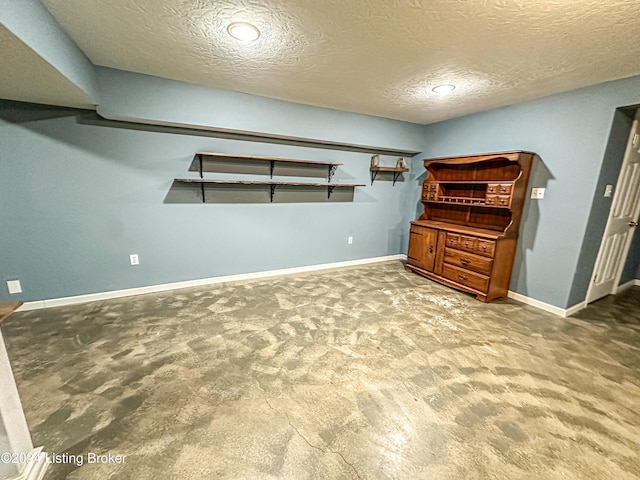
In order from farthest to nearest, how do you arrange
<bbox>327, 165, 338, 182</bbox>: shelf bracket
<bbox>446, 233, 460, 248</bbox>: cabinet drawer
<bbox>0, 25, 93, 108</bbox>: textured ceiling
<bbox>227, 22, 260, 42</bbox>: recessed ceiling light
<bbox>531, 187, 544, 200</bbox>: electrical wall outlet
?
<bbox>327, 165, 338, 182</bbox>: shelf bracket → <bbox>446, 233, 460, 248</bbox>: cabinet drawer → <bbox>531, 187, 544, 200</bbox>: electrical wall outlet → <bbox>227, 22, 260, 42</bbox>: recessed ceiling light → <bbox>0, 25, 93, 108</bbox>: textured ceiling

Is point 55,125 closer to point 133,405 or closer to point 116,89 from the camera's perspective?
point 116,89

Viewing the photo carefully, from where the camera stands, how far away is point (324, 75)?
8.09 ft

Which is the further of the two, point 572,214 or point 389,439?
point 572,214

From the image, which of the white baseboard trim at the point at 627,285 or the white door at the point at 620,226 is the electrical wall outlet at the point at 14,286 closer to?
the white door at the point at 620,226

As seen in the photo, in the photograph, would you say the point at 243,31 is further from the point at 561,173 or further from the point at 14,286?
the point at 561,173

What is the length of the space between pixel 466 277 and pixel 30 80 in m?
4.45

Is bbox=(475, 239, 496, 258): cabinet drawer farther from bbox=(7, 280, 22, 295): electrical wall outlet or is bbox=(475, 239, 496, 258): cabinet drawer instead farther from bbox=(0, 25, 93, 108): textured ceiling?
bbox=(7, 280, 22, 295): electrical wall outlet

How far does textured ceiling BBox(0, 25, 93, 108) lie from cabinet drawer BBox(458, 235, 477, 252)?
4.02 m

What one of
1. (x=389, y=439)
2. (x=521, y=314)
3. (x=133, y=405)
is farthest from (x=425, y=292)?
(x=133, y=405)

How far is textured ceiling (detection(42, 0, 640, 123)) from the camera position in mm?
1533

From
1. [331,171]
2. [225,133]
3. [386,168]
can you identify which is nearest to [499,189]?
[386,168]

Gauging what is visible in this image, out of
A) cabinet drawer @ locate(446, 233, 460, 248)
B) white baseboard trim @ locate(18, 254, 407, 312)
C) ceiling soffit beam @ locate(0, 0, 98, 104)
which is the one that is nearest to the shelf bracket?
white baseboard trim @ locate(18, 254, 407, 312)

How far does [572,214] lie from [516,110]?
135cm

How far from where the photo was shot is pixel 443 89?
273cm
